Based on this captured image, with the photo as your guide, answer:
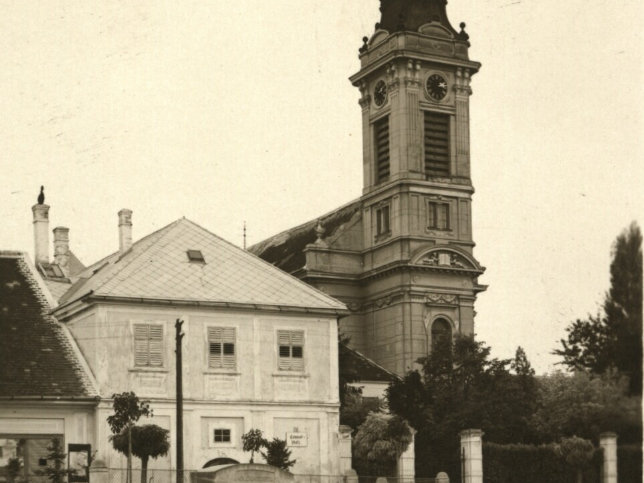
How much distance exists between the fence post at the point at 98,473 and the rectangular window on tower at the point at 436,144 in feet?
147

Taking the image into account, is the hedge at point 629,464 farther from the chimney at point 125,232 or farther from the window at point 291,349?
the chimney at point 125,232

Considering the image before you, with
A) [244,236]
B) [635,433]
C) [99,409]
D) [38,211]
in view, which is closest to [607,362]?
[635,433]

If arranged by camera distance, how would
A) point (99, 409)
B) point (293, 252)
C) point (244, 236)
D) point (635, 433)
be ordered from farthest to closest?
point (244, 236) → point (293, 252) → point (99, 409) → point (635, 433)

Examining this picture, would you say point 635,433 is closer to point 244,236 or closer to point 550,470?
point 550,470

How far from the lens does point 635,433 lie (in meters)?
23.9

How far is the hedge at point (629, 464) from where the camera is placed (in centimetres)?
2502

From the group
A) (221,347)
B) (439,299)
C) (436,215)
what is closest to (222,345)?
(221,347)

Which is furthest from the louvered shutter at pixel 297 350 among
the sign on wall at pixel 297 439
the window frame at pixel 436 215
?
the window frame at pixel 436 215

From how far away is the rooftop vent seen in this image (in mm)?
51481

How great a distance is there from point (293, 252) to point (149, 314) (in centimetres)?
4086

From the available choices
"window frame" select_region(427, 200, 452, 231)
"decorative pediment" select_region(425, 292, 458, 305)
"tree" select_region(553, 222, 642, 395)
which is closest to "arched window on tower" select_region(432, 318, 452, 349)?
"decorative pediment" select_region(425, 292, 458, 305)

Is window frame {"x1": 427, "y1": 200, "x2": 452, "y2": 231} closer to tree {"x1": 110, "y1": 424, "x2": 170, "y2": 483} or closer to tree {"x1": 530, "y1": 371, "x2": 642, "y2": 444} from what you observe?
tree {"x1": 530, "y1": 371, "x2": 642, "y2": 444}

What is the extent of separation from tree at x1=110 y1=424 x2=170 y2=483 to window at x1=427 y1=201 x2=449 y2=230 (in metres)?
41.9

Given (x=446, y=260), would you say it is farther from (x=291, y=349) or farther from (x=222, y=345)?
(x=222, y=345)
